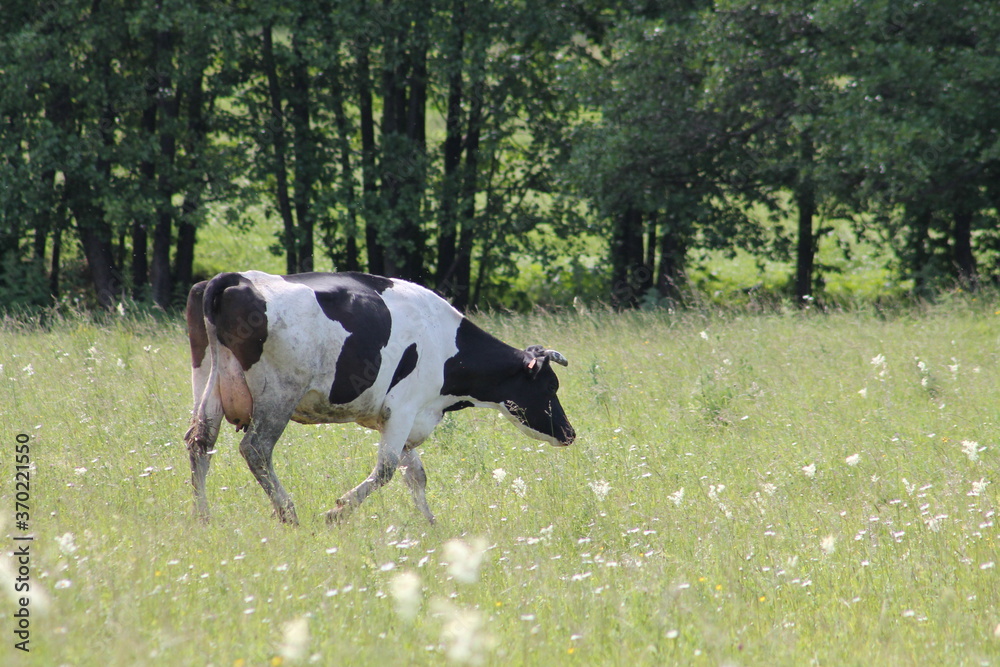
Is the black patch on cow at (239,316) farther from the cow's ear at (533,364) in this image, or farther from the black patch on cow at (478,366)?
the cow's ear at (533,364)

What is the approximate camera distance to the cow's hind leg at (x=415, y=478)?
5989 millimetres

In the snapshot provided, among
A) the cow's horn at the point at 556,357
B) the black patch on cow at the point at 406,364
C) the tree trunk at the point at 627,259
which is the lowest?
the tree trunk at the point at 627,259

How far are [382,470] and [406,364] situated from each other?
732mm

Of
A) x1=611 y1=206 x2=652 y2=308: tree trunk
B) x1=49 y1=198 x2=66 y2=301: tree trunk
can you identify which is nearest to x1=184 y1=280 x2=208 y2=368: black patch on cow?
x1=49 y1=198 x2=66 y2=301: tree trunk

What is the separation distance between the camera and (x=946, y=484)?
20.1 ft

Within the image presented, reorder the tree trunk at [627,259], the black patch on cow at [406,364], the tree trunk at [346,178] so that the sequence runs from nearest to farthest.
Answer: the black patch on cow at [406,364] → the tree trunk at [346,178] → the tree trunk at [627,259]

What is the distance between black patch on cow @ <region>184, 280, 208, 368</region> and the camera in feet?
19.0

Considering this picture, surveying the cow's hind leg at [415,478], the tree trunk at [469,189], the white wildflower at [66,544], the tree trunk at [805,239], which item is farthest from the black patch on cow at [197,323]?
the tree trunk at [805,239]

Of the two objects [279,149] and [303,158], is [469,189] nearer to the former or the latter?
[303,158]

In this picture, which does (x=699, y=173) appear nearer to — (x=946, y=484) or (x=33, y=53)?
(x=33, y=53)

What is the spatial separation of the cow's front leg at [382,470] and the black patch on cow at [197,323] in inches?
48.7

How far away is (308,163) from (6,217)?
549cm

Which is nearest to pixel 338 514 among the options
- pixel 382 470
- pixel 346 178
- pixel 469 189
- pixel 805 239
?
pixel 382 470

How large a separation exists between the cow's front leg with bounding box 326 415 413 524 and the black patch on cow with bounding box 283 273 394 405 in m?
0.38
